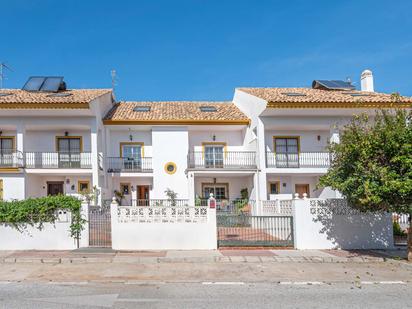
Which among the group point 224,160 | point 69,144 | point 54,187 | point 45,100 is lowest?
point 54,187

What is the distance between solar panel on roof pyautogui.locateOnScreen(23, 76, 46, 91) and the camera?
79.6 feet

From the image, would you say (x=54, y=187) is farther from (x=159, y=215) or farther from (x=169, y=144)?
(x=159, y=215)

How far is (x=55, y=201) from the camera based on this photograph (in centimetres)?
1259

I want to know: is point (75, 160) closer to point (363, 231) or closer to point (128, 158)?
point (128, 158)

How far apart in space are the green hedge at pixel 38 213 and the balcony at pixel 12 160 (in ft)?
31.9

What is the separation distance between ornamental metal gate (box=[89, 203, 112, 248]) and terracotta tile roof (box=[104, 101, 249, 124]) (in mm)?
11051

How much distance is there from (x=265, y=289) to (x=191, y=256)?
12.7 feet

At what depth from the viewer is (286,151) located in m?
23.3

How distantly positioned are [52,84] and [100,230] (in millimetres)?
15090

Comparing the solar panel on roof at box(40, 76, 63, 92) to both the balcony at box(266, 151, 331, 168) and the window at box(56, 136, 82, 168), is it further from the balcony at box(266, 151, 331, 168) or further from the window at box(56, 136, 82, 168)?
the balcony at box(266, 151, 331, 168)

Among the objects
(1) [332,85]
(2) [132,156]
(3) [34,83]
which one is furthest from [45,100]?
(1) [332,85]

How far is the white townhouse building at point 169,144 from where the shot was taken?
2119 cm

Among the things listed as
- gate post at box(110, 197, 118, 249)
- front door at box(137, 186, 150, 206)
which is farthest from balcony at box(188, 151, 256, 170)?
gate post at box(110, 197, 118, 249)

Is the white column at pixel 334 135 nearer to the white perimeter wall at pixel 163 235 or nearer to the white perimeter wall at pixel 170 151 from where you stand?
the white perimeter wall at pixel 170 151
